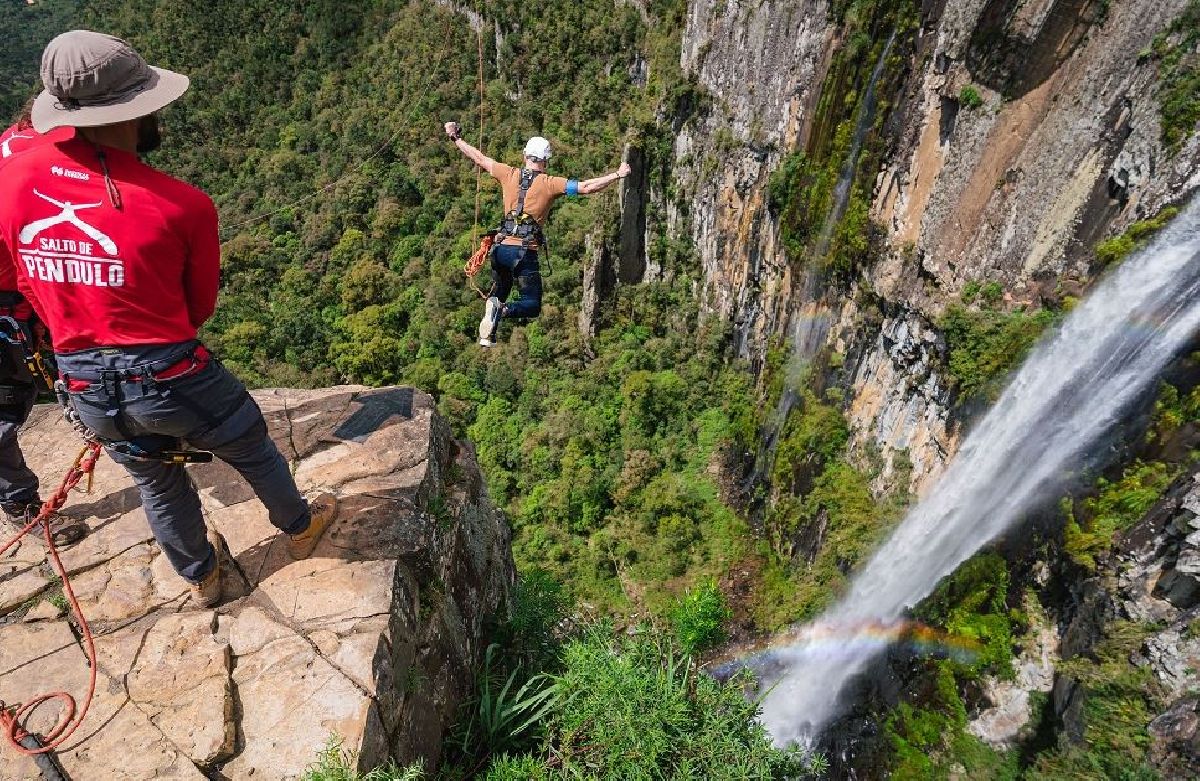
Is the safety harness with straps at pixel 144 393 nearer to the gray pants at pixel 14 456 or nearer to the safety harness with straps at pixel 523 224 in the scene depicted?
the gray pants at pixel 14 456

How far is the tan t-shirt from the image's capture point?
21.3 ft

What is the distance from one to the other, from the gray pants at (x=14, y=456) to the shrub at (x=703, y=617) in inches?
531

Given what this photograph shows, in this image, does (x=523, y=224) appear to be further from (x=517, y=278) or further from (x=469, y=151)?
(x=469, y=151)

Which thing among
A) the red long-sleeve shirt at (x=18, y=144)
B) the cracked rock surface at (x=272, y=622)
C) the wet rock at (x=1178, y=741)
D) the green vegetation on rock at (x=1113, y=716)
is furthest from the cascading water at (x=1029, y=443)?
the red long-sleeve shirt at (x=18, y=144)

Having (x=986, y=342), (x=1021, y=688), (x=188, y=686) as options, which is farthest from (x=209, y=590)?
(x=986, y=342)

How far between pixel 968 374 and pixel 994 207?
262cm

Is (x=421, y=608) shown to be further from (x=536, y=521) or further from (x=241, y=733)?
(x=536, y=521)

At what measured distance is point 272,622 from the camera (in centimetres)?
345

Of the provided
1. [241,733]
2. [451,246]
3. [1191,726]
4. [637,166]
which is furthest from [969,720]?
[451,246]

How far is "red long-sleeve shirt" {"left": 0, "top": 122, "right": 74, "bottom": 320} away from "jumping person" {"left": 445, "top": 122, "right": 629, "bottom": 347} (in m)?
3.73

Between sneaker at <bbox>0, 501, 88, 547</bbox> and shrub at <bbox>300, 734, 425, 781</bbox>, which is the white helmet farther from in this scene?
shrub at <bbox>300, 734, 425, 781</bbox>

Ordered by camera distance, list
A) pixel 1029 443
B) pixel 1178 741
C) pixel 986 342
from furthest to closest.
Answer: pixel 986 342, pixel 1029 443, pixel 1178 741

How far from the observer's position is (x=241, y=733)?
300 centimetres

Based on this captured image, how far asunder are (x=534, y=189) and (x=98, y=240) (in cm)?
455
